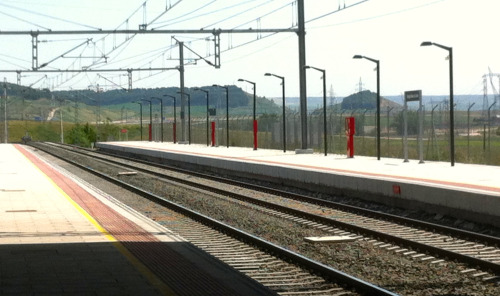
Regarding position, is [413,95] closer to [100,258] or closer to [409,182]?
[409,182]

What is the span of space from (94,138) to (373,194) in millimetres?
97910

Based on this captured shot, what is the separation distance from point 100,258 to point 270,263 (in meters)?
2.36

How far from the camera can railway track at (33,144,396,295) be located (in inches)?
429

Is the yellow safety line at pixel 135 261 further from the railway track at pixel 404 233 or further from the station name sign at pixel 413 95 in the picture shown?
the station name sign at pixel 413 95

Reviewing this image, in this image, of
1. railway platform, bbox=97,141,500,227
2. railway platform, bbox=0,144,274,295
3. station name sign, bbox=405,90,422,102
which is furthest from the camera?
station name sign, bbox=405,90,422,102

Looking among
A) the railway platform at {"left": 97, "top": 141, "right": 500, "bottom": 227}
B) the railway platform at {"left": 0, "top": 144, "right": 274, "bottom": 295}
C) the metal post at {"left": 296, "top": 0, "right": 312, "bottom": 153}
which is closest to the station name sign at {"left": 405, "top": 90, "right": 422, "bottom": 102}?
the railway platform at {"left": 97, "top": 141, "right": 500, "bottom": 227}

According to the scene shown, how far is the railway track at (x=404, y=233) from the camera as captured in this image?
43.9 ft

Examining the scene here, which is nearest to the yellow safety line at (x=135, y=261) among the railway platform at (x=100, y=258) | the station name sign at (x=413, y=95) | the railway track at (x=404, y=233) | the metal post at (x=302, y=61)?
the railway platform at (x=100, y=258)

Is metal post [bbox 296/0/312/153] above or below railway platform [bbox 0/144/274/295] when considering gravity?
above

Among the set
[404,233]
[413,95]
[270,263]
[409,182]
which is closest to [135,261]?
[270,263]

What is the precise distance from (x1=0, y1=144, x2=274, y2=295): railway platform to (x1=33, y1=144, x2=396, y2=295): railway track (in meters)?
0.52

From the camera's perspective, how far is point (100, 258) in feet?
40.3

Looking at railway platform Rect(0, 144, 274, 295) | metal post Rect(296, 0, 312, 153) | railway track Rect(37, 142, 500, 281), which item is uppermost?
metal post Rect(296, 0, 312, 153)

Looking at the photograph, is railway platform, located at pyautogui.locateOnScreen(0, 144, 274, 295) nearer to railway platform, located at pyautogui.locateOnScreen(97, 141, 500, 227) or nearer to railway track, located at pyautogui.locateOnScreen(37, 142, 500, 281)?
railway track, located at pyautogui.locateOnScreen(37, 142, 500, 281)
